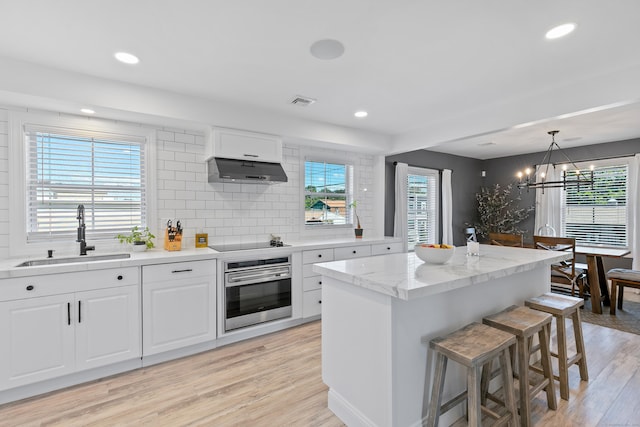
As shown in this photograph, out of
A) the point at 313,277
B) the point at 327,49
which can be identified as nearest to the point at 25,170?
the point at 327,49

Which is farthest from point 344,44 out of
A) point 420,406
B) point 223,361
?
point 223,361

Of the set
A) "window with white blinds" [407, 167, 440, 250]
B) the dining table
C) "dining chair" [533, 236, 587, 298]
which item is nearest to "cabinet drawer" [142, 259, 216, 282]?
"window with white blinds" [407, 167, 440, 250]

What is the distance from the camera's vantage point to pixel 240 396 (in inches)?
89.2

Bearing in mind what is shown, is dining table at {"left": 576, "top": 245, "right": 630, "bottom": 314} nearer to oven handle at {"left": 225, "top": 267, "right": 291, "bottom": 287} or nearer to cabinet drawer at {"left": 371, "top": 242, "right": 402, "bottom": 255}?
cabinet drawer at {"left": 371, "top": 242, "right": 402, "bottom": 255}

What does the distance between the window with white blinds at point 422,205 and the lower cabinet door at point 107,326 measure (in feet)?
14.1

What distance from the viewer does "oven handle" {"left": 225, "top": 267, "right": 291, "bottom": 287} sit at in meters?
3.11

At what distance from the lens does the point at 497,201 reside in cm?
642

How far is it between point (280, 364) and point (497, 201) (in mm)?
5668

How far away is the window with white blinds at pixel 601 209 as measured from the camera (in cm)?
519

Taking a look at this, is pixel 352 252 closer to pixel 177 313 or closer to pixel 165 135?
pixel 177 313

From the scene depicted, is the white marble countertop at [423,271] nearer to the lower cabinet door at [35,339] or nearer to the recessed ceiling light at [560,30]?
the recessed ceiling light at [560,30]

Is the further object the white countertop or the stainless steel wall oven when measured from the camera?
the stainless steel wall oven

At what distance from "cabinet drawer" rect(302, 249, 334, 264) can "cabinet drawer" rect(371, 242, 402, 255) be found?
759 mm

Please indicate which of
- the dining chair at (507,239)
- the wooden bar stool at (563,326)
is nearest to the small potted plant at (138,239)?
the wooden bar stool at (563,326)
